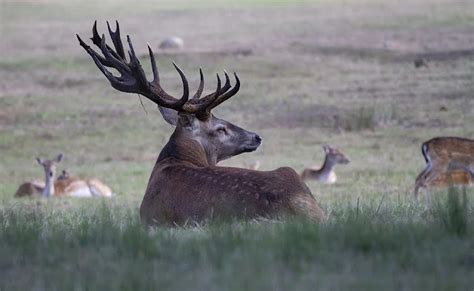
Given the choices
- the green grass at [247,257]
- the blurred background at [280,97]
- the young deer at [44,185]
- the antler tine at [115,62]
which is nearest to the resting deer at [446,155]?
the blurred background at [280,97]

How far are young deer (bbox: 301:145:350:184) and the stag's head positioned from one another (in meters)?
9.72

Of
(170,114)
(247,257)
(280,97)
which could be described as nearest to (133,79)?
(170,114)

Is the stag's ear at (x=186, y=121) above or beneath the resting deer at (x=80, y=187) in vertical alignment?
above

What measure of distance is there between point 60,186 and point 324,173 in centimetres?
469

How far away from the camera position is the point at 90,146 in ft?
77.0

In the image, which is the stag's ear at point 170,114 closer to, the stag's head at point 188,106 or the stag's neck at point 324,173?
the stag's head at point 188,106

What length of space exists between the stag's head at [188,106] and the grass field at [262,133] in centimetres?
93

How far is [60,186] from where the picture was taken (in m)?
20.2

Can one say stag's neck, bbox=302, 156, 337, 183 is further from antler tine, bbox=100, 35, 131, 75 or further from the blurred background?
antler tine, bbox=100, 35, 131, 75

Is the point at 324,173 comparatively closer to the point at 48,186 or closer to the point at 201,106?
the point at 48,186

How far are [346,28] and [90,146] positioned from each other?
82.5 feet

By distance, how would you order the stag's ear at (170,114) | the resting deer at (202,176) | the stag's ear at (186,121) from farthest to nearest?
the stag's ear at (170,114) < the stag's ear at (186,121) < the resting deer at (202,176)

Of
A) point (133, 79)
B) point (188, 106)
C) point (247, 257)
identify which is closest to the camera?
point (247, 257)

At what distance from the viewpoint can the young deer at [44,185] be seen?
18.4 m
